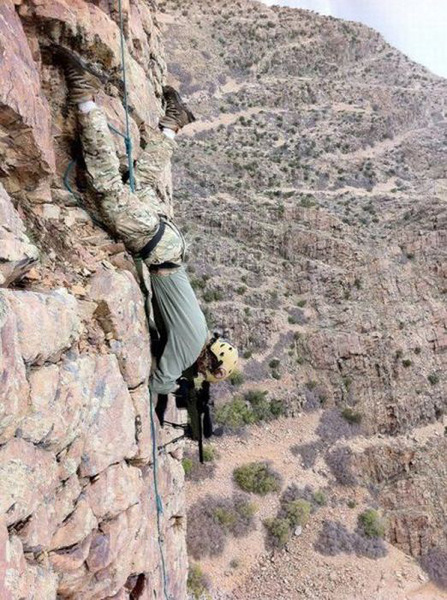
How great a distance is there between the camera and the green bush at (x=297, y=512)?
1541 cm

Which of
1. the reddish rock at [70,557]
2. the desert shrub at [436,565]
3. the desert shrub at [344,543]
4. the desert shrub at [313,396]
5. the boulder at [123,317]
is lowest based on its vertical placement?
the desert shrub at [436,565]

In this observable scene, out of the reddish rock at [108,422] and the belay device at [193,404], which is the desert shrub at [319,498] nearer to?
the belay device at [193,404]

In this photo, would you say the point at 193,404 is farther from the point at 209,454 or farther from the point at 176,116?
the point at 209,454

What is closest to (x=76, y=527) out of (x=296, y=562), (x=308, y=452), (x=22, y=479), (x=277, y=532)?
(x=22, y=479)

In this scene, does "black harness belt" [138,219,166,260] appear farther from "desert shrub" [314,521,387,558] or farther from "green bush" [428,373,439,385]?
"green bush" [428,373,439,385]

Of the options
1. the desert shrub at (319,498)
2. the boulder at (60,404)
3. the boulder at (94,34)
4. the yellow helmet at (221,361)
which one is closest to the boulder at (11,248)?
the boulder at (60,404)

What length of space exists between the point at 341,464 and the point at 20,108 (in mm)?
18165

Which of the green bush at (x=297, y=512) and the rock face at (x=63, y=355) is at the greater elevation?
the rock face at (x=63, y=355)

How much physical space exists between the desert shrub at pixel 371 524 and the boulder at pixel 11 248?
1721 cm

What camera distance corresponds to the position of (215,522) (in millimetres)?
14688

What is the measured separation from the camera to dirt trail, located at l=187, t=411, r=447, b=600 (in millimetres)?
13781

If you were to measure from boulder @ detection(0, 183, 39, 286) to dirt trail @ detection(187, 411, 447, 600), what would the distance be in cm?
1380

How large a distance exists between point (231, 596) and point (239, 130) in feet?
121

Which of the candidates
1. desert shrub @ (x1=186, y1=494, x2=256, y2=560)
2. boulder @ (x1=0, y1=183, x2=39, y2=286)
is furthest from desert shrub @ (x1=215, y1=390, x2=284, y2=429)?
boulder @ (x1=0, y1=183, x2=39, y2=286)
